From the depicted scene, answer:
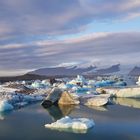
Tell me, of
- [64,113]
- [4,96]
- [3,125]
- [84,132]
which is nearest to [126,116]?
[64,113]

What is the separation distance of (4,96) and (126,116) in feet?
20.9

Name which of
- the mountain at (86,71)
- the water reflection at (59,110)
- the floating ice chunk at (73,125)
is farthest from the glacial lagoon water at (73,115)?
the mountain at (86,71)

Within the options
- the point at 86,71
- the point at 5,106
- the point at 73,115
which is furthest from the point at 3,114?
the point at 86,71

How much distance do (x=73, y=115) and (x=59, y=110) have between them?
1.79 m

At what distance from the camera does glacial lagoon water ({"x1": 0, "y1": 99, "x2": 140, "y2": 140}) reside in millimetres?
10156

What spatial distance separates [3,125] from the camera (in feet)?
39.7

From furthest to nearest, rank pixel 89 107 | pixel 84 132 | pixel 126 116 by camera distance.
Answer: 1. pixel 89 107
2. pixel 126 116
3. pixel 84 132

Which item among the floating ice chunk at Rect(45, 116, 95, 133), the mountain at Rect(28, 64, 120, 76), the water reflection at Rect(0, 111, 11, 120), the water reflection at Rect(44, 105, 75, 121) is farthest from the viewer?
the mountain at Rect(28, 64, 120, 76)

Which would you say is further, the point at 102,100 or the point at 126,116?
the point at 102,100

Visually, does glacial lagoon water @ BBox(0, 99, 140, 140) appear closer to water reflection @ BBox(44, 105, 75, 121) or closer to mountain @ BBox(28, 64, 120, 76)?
water reflection @ BBox(44, 105, 75, 121)

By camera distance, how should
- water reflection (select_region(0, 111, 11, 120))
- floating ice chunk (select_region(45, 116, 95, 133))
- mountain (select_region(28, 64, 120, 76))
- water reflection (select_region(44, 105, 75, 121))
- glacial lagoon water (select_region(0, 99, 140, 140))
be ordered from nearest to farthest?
glacial lagoon water (select_region(0, 99, 140, 140)) → floating ice chunk (select_region(45, 116, 95, 133)) → water reflection (select_region(0, 111, 11, 120)) → water reflection (select_region(44, 105, 75, 121)) → mountain (select_region(28, 64, 120, 76))

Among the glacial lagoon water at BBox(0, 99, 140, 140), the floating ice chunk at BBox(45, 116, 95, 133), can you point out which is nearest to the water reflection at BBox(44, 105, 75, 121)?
the glacial lagoon water at BBox(0, 99, 140, 140)

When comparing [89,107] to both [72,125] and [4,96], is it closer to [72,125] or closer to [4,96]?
[4,96]

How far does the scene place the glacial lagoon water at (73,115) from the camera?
33.3 feet
